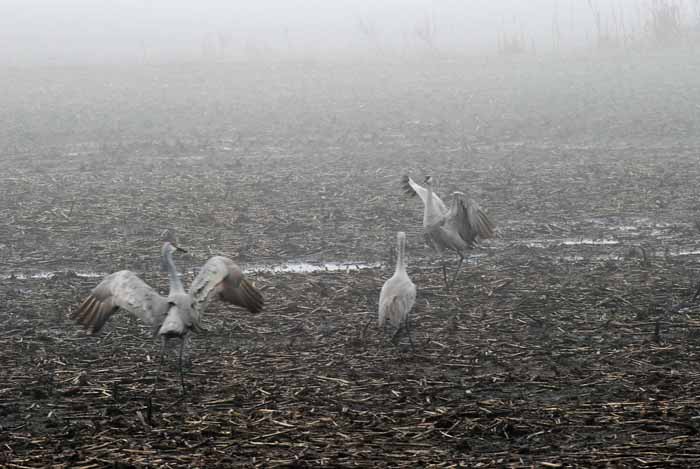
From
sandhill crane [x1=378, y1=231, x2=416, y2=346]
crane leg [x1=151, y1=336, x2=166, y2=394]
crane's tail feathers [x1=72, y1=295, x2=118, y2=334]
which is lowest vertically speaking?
crane leg [x1=151, y1=336, x2=166, y2=394]

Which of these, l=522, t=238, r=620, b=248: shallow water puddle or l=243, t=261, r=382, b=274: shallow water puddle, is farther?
l=522, t=238, r=620, b=248: shallow water puddle

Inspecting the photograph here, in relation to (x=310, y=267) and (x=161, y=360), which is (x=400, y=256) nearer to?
(x=161, y=360)

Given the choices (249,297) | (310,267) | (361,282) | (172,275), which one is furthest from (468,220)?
(172,275)

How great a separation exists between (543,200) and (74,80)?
17760 mm

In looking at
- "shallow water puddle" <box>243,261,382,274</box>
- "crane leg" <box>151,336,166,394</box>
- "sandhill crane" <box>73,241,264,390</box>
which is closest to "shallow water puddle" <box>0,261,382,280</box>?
"shallow water puddle" <box>243,261,382,274</box>

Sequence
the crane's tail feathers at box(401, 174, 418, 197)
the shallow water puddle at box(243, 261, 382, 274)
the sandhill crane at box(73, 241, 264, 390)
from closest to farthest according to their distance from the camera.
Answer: the sandhill crane at box(73, 241, 264, 390)
the shallow water puddle at box(243, 261, 382, 274)
the crane's tail feathers at box(401, 174, 418, 197)

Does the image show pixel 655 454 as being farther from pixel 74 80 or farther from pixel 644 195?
pixel 74 80

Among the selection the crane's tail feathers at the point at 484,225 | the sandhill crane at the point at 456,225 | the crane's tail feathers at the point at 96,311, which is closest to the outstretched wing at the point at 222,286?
the crane's tail feathers at the point at 96,311

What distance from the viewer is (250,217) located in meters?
12.8

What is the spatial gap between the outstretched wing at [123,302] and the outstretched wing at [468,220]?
12.3 ft

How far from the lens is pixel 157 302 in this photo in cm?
747

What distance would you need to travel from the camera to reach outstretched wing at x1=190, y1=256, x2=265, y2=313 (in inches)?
301

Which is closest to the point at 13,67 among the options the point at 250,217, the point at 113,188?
the point at 113,188

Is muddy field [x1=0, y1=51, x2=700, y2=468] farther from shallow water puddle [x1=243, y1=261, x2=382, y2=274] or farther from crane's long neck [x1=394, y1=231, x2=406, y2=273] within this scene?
crane's long neck [x1=394, y1=231, x2=406, y2=273]
